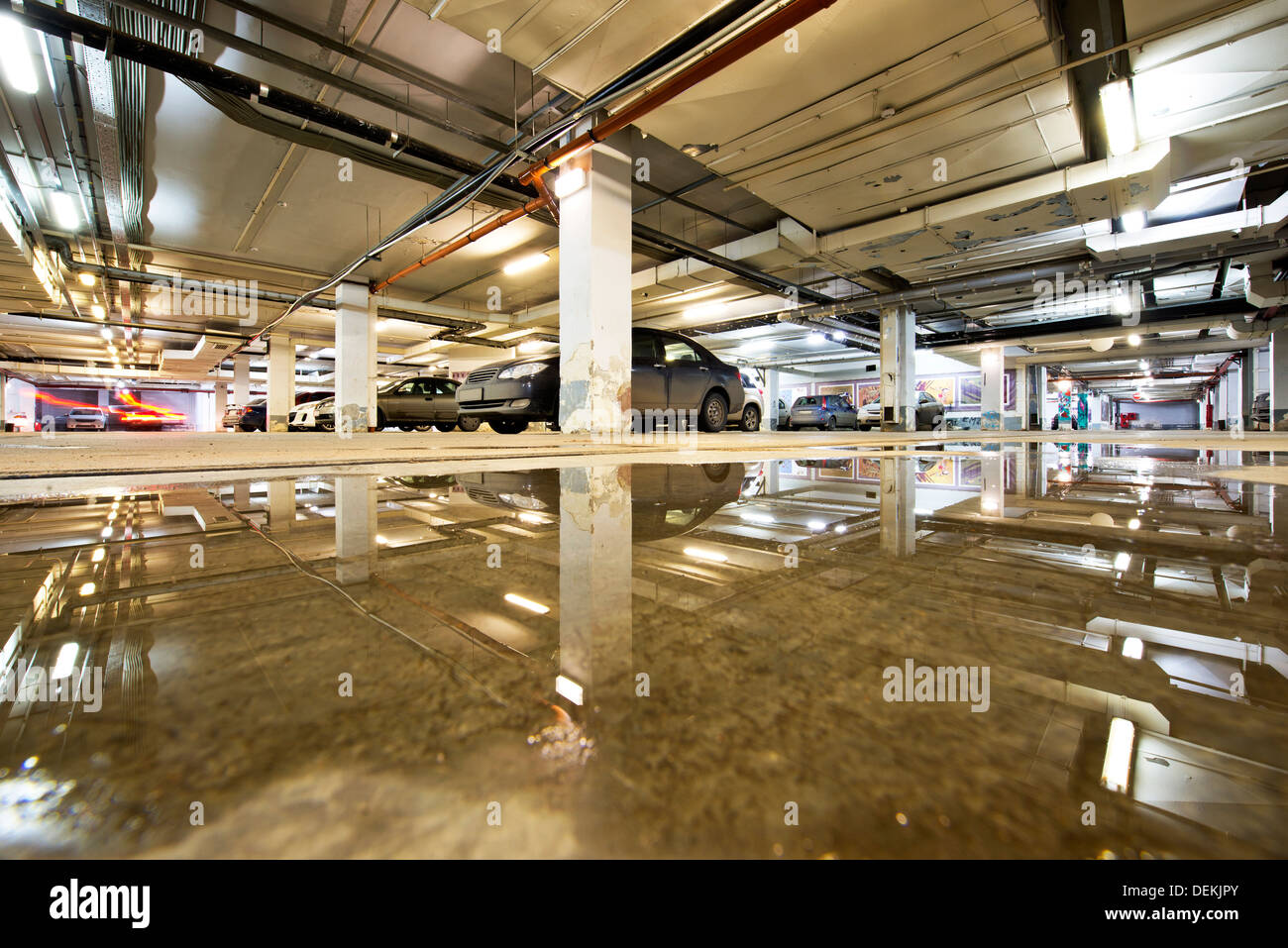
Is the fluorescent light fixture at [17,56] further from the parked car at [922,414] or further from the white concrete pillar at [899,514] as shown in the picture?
the parked car at [922,414]

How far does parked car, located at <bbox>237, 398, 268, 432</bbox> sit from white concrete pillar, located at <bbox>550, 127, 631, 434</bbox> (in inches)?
510

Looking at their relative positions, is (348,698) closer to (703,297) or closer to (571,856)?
(571,856)

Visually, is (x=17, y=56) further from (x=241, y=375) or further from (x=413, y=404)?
(x=241, y=375)

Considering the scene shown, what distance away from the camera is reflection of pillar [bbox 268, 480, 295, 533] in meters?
1.27

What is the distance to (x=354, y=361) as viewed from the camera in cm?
1056

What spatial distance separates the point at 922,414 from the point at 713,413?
10.6 m

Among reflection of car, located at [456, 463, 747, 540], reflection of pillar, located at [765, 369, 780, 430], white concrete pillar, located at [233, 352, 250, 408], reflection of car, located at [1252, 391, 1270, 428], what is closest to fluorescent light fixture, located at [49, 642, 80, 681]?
reflection of car, located at [456, 463, 747, 540]

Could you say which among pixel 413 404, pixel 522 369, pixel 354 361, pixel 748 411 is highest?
pixel 354 361

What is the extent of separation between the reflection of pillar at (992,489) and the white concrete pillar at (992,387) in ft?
60.2

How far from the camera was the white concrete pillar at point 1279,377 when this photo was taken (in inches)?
586

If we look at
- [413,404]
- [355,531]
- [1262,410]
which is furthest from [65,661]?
[1262,410]

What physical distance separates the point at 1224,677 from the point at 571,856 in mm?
652

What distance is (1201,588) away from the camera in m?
0.83
